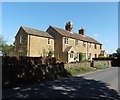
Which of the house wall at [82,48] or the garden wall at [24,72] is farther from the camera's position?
the house wall at [82,48]

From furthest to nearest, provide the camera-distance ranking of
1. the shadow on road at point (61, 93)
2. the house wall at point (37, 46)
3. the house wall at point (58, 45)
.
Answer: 1. the house wall at point (58, 45)
2. the house wall at point (37, 46)
3. the shadow on road at point (61, 93)

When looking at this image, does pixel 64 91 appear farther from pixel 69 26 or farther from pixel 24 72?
pixel 69 26

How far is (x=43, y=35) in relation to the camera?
42688 mm

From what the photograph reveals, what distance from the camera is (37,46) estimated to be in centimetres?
4125

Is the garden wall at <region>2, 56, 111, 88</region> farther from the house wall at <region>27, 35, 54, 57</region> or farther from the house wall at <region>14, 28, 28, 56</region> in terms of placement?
the house wall at <region>14, 28, 28, 56</region>

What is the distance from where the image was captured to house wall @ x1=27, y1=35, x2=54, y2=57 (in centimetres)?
3984

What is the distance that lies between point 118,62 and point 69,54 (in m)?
12.1

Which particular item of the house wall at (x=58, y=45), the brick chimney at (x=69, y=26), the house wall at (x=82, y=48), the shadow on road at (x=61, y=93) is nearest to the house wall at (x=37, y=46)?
the house wall at (x=58, y=45)

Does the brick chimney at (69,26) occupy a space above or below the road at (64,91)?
above

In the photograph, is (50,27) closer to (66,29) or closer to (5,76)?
(66,29)

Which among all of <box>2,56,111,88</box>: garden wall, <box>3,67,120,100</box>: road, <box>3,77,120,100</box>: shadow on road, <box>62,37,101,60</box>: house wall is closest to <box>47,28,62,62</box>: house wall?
<box>62,37,101,60</box>: house wall

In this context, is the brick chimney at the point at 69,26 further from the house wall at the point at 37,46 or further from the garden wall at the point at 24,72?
the garden wall at the point at 24,72

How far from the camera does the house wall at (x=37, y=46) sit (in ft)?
131

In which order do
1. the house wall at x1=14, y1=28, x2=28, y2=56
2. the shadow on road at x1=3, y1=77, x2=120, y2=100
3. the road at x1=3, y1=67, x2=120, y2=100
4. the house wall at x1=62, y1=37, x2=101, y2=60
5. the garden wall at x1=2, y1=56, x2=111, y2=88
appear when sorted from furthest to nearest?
the house wall at x1=62, y1=37, x2=101, y2=60 < the house wall at x1=14, y1=28, x2=28, y2=56 < the garden wall at x1=2, y1=56, x2=111, y2=88 < the road at x1=3, y1=67, x2=120, y2=100 < the shadow on road at x1=3, y1=77, x2=120, y2=100
